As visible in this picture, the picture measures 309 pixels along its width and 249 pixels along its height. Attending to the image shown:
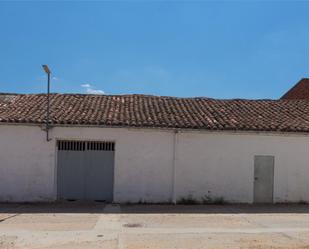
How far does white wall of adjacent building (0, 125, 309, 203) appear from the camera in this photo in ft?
57.4

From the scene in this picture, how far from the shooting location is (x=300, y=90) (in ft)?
101

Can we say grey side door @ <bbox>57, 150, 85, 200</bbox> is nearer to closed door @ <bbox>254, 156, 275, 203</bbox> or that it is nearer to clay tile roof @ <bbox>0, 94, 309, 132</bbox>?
clay tile roof @ <bbox>0, 94, 309, 132</bbox>

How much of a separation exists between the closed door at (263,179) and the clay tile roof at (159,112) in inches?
52.0

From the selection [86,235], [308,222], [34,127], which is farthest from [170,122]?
[86,235]

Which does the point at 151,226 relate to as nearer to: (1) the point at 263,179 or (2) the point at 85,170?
(2) the point at 85,170

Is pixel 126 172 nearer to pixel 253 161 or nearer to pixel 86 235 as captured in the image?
pixel 253 161

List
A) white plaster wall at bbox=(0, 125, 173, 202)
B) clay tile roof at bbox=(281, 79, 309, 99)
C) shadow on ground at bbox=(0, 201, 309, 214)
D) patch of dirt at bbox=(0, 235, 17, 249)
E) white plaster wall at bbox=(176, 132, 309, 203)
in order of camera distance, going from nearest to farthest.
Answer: patch of dirt at bbox=(0, 235, 17, 249) < shadow on ground at bbox=(0, 201, 309, 214) < white plaster wall at bbox=(0, 125, 173, 202) < white plaster wall at bbox=(176, 132, 309, 203) < clay tile roof at bbox=(281, 79, 309, 99)

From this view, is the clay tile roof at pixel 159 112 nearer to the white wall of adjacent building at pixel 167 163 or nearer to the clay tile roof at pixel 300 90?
the white wall of adjacent building at pixel 167 163

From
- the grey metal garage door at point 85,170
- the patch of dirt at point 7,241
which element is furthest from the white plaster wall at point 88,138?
the patch of dirt at point 7,241

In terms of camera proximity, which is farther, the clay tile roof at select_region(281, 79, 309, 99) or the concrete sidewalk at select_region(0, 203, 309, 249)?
the clay tile roof at select_region(281, 79, 309, 99)

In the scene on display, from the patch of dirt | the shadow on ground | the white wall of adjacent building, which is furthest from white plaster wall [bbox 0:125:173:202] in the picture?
the patch of dirt

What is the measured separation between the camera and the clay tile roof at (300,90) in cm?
3009

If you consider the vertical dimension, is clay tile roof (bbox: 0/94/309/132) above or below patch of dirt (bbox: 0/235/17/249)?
above

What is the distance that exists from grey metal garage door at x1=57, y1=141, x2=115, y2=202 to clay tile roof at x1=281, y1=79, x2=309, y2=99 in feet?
54.2
